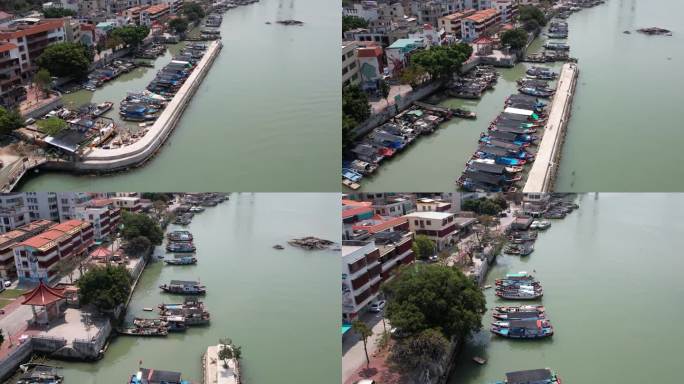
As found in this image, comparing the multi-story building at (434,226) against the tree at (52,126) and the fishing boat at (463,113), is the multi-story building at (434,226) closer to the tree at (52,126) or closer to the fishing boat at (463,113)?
the fishing boat at (463,113)

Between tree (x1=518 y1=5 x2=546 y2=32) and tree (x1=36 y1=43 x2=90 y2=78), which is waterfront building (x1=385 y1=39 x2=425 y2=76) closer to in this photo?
tree (x1=518 y1=5 x2=546 y2=32)

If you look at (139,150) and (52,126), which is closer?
(139,150)

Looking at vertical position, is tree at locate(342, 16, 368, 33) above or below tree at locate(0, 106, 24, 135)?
above

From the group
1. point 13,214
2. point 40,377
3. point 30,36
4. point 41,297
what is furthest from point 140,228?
point 30,36

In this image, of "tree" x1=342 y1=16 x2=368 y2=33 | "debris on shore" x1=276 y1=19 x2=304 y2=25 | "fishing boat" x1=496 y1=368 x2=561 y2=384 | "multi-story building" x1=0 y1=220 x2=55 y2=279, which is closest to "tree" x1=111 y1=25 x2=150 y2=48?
"debris on shore" x1=276 y1=19 x2=304 y2=25

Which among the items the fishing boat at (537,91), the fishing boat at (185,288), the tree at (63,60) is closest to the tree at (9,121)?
the tree at (63,60)

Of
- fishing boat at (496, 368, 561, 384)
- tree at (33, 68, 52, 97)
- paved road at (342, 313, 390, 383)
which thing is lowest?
paved road at (342, 313, 390, 383)

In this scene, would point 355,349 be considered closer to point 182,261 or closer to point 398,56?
point 182,261
